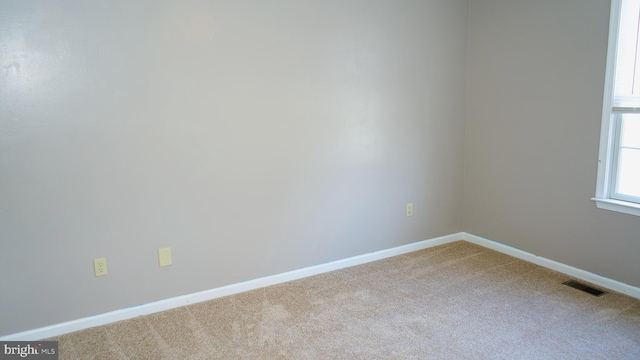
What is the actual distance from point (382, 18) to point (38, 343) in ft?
10.4

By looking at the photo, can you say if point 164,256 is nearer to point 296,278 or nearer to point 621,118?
point 296,278

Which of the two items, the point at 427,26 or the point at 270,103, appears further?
the point at 427,26

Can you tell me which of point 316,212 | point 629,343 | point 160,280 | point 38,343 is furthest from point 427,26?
point 38,343

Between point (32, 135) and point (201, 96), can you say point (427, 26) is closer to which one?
point (201, 96)

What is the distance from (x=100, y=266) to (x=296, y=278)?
4.35 feet

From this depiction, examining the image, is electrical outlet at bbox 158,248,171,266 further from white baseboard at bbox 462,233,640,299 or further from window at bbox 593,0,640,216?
window at bbox 593,0,640,216

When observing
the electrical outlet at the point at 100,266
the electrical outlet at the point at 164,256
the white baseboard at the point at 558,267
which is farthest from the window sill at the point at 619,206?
the electrical outlet at the point at 100,266

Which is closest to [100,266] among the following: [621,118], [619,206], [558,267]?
[558,267]

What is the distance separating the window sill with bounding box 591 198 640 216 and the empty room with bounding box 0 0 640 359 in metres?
0.02

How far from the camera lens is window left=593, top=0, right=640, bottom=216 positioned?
2.70 meters

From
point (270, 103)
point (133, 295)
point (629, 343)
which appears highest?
point (270, 103)

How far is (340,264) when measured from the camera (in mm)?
3363

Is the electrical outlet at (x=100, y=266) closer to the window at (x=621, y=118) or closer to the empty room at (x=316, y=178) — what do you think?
the empty room at (x=316, y=178)

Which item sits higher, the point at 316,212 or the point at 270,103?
the point at 270,103
